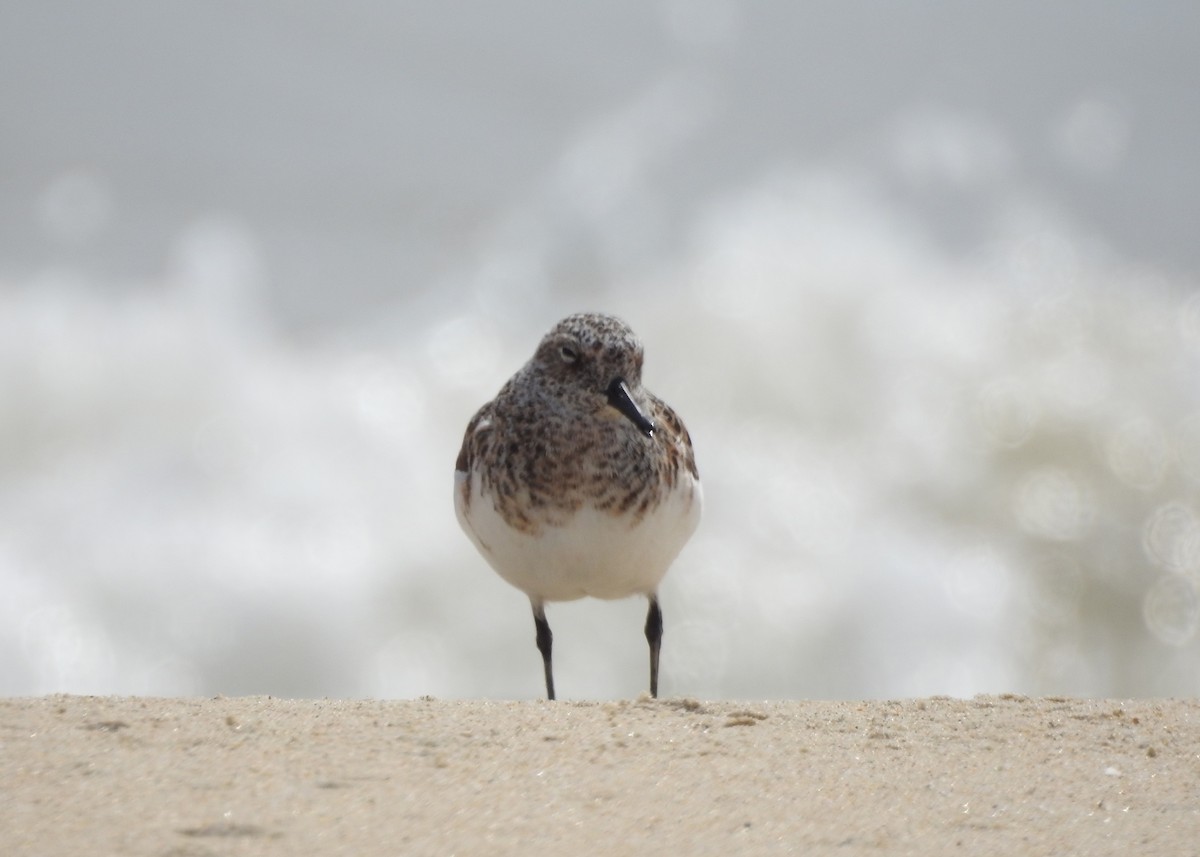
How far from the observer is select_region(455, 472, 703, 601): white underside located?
582 centimetres

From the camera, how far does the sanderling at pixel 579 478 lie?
5832 millimetres

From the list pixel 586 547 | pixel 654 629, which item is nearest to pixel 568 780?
pixel 586 547

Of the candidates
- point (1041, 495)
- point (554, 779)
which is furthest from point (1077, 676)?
point (554, 779)

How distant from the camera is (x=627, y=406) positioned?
231 inches

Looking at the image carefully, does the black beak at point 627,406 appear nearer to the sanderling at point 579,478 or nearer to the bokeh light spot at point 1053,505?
the sanderling at point 579,478

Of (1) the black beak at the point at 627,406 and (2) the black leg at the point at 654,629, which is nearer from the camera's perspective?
(1) the black beak at the point at 627,406

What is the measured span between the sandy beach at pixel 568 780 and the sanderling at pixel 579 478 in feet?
4.25

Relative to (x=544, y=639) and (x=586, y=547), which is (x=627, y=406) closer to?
(x=586, y=547)

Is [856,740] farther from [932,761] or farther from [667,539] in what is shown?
[667,539]

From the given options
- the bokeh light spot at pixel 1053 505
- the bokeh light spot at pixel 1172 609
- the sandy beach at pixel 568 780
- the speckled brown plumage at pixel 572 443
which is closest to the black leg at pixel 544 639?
the speckled brown plumage at pixel 572 443

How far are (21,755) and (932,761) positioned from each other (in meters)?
2.50

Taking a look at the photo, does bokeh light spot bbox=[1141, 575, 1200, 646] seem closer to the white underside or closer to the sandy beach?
the white underside

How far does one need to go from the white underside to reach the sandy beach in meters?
1.27

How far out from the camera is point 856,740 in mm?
4398
